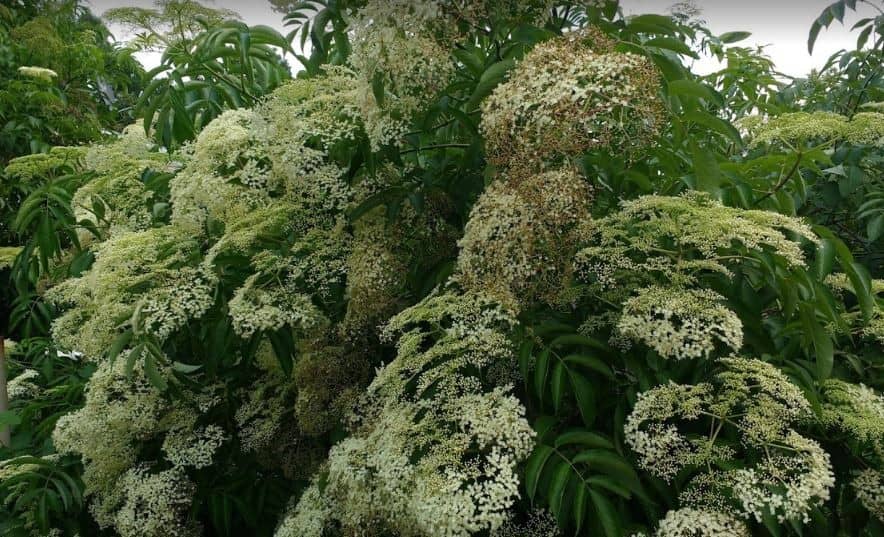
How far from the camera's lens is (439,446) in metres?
1.53

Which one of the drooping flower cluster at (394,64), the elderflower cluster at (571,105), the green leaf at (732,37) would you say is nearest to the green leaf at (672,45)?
the elderflower cluster at (571,105)

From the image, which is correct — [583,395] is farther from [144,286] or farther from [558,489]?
[144,286]

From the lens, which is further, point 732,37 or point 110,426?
point 732,37

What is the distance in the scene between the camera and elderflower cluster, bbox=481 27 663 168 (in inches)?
57.3

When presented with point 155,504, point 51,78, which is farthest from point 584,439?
point 51,78

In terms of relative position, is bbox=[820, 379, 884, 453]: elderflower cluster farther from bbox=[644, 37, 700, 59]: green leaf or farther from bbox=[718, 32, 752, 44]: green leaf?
bbox=[718, 32, 752, 44]: green leaf

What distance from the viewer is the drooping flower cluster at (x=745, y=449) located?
131cm

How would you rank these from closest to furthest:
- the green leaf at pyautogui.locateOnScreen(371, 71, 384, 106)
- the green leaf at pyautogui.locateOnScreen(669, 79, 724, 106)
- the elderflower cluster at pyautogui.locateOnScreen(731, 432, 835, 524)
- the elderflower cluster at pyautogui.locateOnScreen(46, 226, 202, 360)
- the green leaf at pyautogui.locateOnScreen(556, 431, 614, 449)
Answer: the elderflower cluster at pyautogui.locateOnScreen(731, 432, 835, 524) → the green leaf at pyautogui.locateOnScreen(556, 431, 614, 449) → the green leaf at pyautogui.locateOnScreen(669, 79, 724, 106) → the green leaf at pyautogui.locateOnScreen(371, 71, 384, 106) → the elderflower cluster at pyautogui.locateOnScreen(46, 226, 202, 360)

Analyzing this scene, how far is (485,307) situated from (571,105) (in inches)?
22.3

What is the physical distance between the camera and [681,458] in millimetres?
1402

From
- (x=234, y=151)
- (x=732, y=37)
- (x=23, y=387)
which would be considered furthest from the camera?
(x=23, y=387)

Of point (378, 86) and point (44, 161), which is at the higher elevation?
point (378, 86)

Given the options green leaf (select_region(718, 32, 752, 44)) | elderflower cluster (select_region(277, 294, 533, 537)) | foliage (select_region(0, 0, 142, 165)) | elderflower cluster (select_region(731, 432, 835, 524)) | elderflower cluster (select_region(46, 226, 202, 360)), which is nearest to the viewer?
elderflower cluster (select_region(731, 432, 835, 524))

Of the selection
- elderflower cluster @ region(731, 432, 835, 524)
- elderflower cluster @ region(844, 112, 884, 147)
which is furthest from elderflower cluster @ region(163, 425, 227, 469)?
elderflower cluster @ region(844, 112, 884, 147)
